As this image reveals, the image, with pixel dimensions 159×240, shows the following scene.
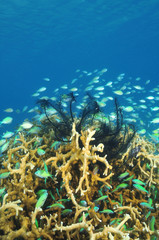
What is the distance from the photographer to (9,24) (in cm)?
4109

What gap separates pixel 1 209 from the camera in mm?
2172

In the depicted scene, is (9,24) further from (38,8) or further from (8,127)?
(8,127)

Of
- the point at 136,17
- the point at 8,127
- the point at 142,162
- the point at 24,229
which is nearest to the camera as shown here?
the point at 24,229

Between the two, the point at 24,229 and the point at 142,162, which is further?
the point at 142,162

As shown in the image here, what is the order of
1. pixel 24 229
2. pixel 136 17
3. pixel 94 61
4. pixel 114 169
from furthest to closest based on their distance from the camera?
1. pixel 94 61
2. pixel 136 17
3. pixel 114 169
4. pixel 24 229

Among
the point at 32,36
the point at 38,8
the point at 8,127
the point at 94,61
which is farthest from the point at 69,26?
the point at 94,61

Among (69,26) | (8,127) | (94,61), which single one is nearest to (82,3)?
(69,26)

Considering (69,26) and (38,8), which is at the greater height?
(69,26)

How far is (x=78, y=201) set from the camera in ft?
8.40

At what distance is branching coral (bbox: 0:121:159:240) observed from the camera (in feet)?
7.02

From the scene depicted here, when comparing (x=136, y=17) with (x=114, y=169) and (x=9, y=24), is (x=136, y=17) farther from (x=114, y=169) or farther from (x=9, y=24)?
(x=114, y=169)

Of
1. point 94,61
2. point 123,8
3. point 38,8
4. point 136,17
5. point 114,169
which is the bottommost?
point 114,169

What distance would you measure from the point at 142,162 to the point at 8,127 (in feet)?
89.7

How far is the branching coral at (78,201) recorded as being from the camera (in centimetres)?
214
